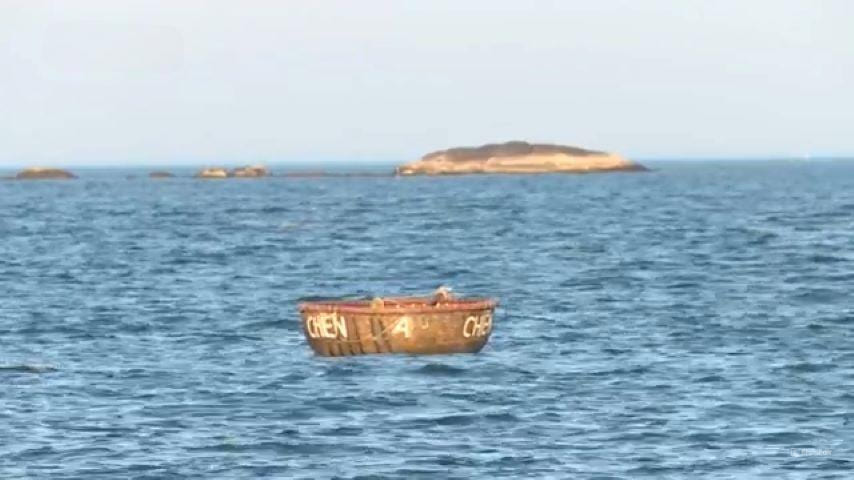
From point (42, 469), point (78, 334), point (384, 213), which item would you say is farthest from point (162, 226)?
point (42, 469)

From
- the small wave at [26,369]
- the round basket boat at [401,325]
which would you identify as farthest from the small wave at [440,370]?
the small wave at [26,369]

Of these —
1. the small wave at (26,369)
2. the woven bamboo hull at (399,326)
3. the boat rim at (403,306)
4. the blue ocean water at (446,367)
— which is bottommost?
the blue ocean water at (446,367)

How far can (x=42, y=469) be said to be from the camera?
26250 mm

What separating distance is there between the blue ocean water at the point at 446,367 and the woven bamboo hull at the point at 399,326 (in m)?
0.46

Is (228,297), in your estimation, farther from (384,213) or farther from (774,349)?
(384,213)

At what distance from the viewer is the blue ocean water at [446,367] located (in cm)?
2727

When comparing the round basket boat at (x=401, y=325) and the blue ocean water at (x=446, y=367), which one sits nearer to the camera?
the blue ocean water at (x=446, y=367)

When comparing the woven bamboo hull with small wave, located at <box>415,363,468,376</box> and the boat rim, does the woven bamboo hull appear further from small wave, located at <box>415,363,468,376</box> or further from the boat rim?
small wave, located at <box>415,363,468,376</box>

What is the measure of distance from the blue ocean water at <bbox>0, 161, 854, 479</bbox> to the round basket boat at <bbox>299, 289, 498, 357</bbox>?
0.46m

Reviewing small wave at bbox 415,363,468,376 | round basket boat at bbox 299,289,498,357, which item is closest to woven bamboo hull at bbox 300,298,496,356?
round basket boat at bbox 299,289,498,357

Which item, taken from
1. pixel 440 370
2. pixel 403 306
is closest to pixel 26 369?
pixel 403 306

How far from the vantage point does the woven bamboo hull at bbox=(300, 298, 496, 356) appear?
1475 inches

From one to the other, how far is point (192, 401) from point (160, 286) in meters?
28.7

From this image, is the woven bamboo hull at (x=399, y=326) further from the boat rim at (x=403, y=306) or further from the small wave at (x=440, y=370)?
the small wave at (x=440, y=370)
